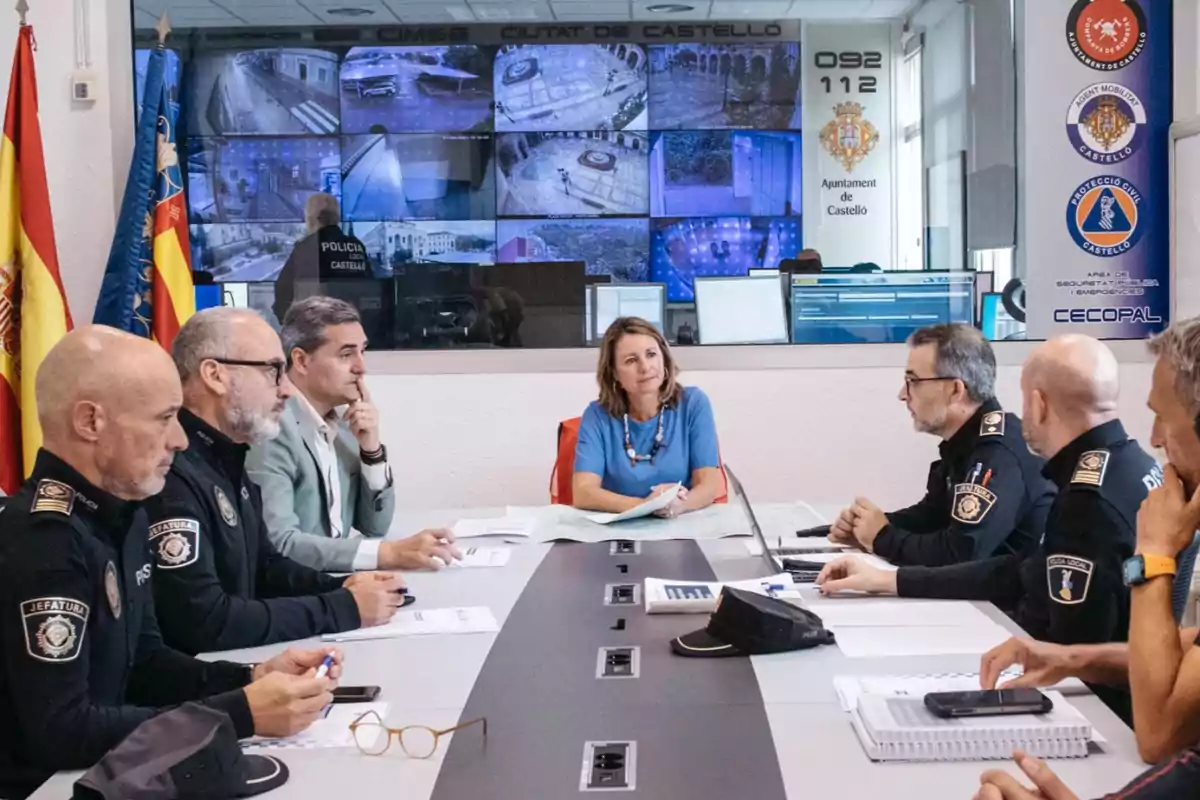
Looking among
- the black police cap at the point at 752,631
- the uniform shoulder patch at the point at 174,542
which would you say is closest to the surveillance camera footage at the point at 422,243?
the uniform shoulder patch at the point at 174,542

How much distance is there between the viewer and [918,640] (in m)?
2.24

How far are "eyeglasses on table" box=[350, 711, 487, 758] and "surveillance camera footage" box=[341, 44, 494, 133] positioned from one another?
→ 14.6ft

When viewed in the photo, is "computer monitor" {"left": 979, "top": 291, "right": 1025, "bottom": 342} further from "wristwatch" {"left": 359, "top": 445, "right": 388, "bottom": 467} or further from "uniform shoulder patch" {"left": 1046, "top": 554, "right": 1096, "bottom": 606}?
"uniform shoulder patch" {"left": 1046, "top": 554, "right": 1096, "bottom": 606}

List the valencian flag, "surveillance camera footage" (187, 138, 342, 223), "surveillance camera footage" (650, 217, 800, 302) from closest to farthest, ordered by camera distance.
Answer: the valencian flag
"surveillance camera footage" (187, 138, 342, 223)
"surveillance camera footage" (650, 217, 800, 302)

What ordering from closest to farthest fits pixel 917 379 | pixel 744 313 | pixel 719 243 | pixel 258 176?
pixel 917 379
pixel 744 313
pixel 258 176
pixel 719 243

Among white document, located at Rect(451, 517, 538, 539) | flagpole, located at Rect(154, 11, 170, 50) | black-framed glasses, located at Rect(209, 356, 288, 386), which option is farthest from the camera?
flagpole, located at Rect(154, 11, 170, 50)

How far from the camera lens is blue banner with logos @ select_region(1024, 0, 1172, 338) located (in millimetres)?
5215

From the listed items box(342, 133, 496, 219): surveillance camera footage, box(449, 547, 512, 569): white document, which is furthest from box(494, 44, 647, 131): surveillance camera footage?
box(449, 547, 512, 569): white document

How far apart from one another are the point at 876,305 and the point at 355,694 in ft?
12.1

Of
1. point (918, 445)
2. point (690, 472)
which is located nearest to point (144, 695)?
point (690, 472)

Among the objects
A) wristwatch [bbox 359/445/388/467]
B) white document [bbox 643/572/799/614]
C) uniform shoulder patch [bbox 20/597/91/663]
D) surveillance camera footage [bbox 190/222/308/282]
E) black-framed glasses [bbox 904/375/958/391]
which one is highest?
surveillance camera footage [bbox 190/222/308/282]

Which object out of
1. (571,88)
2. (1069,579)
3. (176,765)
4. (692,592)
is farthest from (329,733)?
(571,88)

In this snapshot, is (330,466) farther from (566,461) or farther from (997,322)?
(997,322)

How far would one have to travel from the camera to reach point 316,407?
344 centimetres
